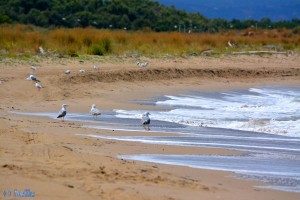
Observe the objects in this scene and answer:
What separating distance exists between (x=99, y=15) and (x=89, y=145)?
35.0 meters

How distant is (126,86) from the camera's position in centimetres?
1822

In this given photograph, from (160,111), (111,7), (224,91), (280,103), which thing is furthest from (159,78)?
(111,7)

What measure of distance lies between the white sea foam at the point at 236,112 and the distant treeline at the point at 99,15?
63.3 feet

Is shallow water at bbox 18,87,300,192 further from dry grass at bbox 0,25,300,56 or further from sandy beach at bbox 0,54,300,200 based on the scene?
dry grass at bbox 0,25,300,56

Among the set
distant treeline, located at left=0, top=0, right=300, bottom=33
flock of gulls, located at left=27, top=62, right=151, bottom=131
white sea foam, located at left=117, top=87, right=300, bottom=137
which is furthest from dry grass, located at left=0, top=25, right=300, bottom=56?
distant treeline, located at left=0, top=0, right=300, bottom=33

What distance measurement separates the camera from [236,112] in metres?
14.1

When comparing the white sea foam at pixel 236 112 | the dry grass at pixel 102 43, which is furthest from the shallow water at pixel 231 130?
the dry grass at pixel 102 43

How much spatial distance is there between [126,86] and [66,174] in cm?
1171

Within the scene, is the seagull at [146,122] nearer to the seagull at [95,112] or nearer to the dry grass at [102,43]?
the seagull at [95,112]

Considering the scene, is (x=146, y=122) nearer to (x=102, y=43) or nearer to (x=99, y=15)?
(x=102, y=43)

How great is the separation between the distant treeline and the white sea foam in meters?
19.3

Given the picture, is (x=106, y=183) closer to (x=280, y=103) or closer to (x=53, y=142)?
(x=53, y=142)

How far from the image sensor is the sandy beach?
6.29 meters

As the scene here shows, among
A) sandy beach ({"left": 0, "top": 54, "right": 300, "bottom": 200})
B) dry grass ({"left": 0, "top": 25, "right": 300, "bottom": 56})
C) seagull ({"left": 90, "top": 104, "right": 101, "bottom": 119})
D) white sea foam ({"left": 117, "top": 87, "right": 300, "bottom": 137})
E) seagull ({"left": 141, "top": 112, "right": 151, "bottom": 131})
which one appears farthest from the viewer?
dry grass ({"left": 0, "top": 25, "right": 300, "bottom": 56})
